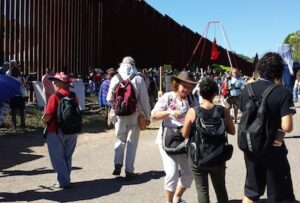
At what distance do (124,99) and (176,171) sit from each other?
6.30 ft

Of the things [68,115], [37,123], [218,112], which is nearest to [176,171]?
[218,112]

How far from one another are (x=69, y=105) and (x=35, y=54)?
11.6 meters

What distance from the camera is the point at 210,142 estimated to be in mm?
5051

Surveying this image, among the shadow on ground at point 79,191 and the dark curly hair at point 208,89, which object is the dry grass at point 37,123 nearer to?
the shadow on ground at point 79,191

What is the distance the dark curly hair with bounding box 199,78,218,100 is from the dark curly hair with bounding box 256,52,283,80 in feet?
1.98

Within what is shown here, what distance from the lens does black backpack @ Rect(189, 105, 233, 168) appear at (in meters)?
5.03

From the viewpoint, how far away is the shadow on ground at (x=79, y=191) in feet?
21.7

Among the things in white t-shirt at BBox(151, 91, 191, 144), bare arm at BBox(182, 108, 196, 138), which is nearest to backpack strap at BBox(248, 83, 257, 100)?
bare arm at BBox(182, 108, 196, 138)

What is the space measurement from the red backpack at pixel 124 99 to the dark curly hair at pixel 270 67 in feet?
9.93

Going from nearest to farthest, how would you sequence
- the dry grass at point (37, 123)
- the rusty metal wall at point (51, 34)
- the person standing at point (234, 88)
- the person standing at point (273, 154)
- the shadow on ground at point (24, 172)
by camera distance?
the person standing at point (273, 154)
the shadow on ground at point (24, 172)
the dry grass at point (37, 123)
the person standing at point (234, 88)
the rusty metal wall at point (51, 34)

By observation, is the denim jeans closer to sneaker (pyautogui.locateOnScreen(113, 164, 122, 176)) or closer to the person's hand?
the person's hand

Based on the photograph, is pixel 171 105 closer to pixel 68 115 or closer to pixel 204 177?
pixel 204 177

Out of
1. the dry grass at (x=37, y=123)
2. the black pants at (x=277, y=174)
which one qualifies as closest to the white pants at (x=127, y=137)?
the black pants at (x=277, y=174)

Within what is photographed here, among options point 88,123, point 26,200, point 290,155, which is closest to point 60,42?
point 88,123
